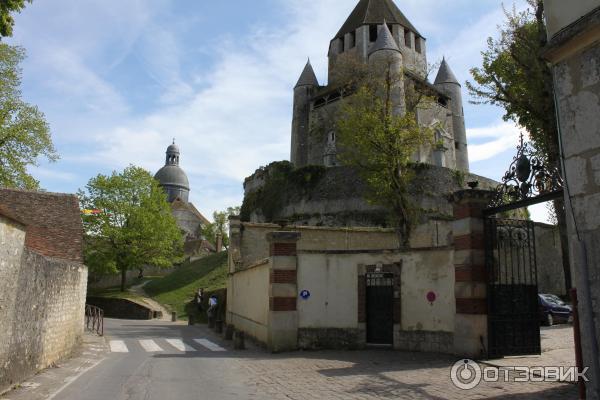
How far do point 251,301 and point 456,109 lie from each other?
39.2 metres

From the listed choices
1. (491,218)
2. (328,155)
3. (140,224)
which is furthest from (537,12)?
(140,224)

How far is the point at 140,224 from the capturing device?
3691 centimetres

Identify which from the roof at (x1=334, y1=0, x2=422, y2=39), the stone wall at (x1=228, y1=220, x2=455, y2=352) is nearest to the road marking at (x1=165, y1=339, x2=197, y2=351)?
the stone wall at (x1=228, y1=220, x2=455, y2=352)

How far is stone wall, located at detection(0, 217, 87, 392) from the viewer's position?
729cm

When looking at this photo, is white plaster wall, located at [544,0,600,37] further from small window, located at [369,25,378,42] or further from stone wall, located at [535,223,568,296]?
small window, located at [369,25,378,42]

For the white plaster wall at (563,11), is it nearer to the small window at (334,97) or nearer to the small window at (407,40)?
the small window at (334,97)

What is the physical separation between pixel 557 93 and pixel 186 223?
3055 inches

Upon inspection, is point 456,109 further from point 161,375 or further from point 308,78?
point 161,375

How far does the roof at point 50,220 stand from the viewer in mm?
12984

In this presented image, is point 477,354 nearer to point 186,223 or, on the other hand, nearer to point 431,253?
point 431,253

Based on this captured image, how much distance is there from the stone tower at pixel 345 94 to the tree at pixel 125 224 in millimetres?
15588

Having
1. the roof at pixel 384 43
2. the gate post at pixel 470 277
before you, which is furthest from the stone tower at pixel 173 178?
the gate post at pixel 470 277

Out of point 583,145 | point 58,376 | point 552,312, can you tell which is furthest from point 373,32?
point 583,145

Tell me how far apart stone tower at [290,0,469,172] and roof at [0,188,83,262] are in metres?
30.4
